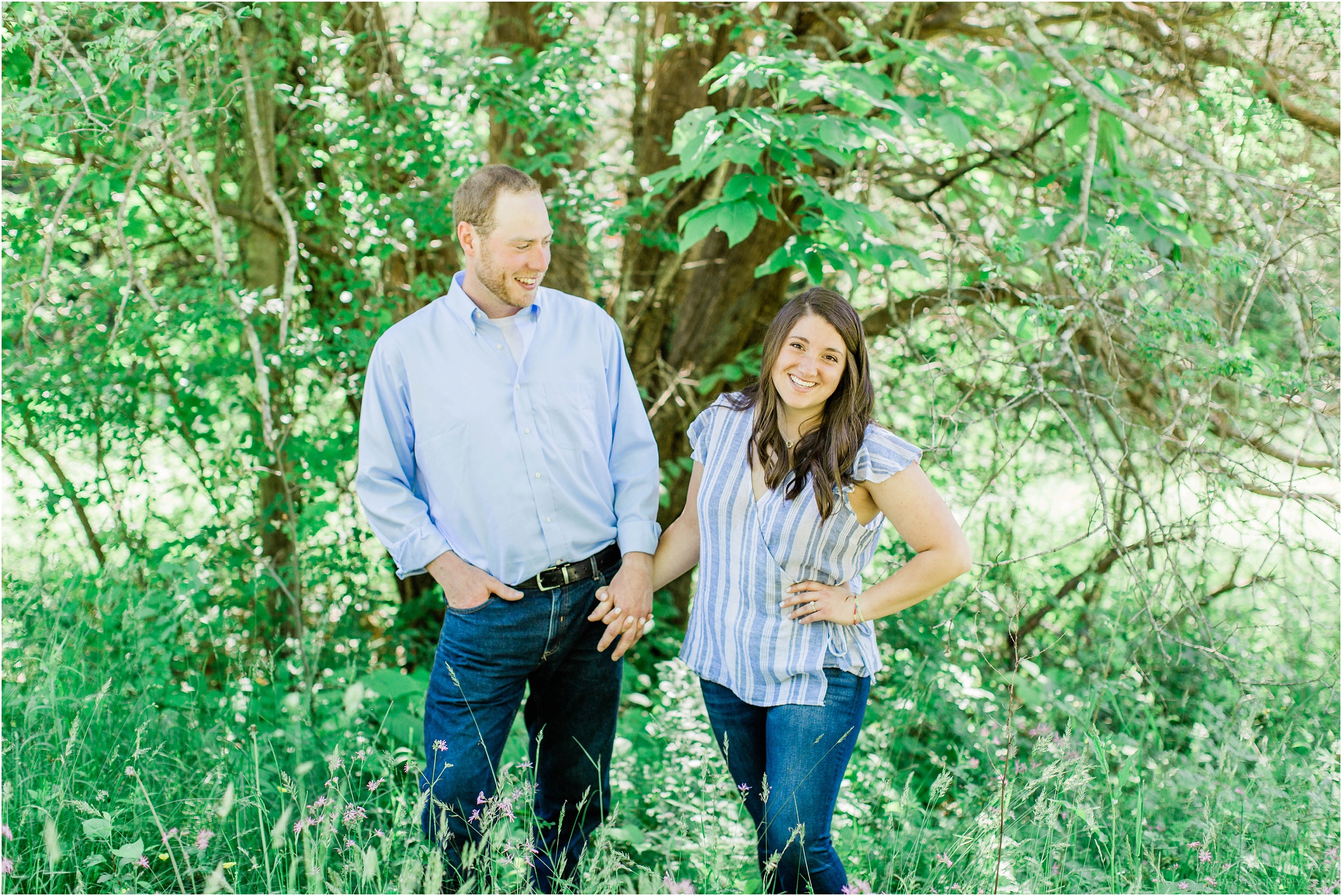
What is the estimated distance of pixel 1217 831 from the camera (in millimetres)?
2879

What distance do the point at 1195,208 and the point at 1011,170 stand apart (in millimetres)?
810

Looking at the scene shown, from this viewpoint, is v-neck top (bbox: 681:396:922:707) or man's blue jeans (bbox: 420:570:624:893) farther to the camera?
man's blue jeans (bbox: 420:570:624:893)

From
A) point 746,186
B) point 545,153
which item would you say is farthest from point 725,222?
point 545,153

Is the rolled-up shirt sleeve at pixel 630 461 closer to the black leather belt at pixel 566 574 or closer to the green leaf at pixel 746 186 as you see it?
the black leather belt at pixel 566 574

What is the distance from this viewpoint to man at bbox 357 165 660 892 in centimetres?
238

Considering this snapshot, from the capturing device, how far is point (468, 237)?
7.92ft

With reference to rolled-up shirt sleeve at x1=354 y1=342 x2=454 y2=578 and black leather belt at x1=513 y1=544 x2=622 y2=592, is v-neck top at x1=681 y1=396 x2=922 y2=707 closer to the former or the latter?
black leather belt at x1=513 y1=544 x2=622 y2=592

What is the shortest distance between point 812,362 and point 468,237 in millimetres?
951

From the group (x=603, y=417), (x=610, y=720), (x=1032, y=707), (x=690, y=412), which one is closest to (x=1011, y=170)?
(x=690, y=412)

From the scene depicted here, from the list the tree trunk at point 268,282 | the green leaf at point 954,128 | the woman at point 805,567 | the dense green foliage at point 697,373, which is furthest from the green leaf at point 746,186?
the tree trunk at point 268,282

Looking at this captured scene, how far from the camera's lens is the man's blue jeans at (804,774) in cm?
213

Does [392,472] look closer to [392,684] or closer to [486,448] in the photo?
[486,448]

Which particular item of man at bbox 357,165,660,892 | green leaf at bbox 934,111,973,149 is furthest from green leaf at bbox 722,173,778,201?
man at bbox 357,165,660,892

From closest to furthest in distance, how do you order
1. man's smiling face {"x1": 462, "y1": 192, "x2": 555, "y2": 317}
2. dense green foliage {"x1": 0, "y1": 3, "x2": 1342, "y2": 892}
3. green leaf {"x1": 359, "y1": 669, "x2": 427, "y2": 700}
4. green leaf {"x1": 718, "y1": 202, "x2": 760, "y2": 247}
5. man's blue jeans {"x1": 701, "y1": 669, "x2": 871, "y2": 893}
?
1. man's blue jeans {"x1": 701, "y1": 669, "x2": 871, "y2": 893}
2. man's smiling face {"x1": 462, "y1": 192, "x2": 555, "y2": 317}
3. dense green foliage {"x1": 0, "y1": 3, "x2": 1342, "y2": 892}
4. green leaf {"x1": 718, "y1": 202, "x2": 760, "y2": 247}
5. green leaf {"x1": 359, "y1": 669, "x2": 427, "y2": 700}
